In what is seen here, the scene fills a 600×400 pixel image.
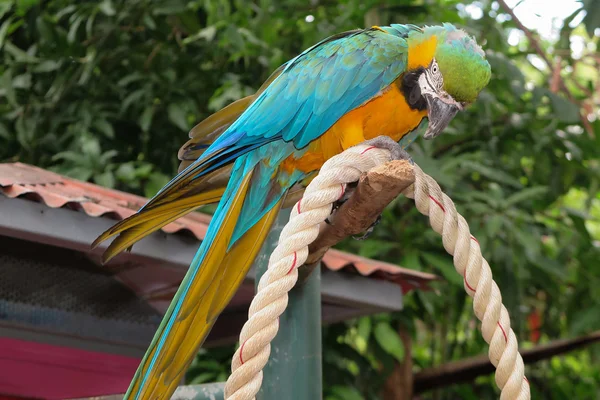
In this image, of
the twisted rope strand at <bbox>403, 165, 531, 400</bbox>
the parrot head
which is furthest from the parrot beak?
the twisted rope strand at <bbox>403, 165, 531, 400</bbox>

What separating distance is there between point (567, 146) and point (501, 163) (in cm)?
31

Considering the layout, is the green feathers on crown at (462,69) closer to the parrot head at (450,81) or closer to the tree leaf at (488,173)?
the parrot head at (450,81)

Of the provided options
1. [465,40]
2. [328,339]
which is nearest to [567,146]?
[328,339]

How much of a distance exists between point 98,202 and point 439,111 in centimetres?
94

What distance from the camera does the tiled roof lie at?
1614 mm

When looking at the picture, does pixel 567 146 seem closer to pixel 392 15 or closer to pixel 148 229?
pixel 392 15

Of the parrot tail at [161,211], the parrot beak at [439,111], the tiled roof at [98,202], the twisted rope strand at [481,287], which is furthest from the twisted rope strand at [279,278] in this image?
the tiled roof at [98,202]

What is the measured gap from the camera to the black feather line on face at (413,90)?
1.50m

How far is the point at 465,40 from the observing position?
151 centimetres

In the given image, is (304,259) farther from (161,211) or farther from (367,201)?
(161,211)

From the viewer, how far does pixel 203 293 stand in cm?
107

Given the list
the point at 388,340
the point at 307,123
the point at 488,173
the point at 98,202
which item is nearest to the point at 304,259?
the point at 307,123

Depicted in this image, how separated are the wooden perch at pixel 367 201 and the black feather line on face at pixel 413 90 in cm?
48

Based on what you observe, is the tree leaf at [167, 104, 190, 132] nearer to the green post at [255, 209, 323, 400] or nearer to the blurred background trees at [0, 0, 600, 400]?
the blurred background trees at [0, 0, 600, 400]
